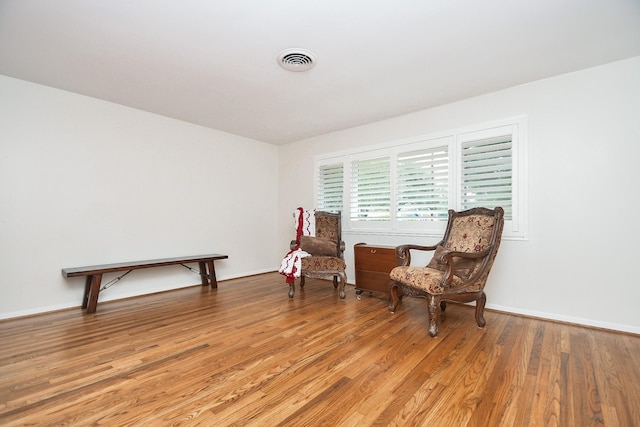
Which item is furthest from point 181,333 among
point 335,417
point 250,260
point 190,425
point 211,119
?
point 211,119

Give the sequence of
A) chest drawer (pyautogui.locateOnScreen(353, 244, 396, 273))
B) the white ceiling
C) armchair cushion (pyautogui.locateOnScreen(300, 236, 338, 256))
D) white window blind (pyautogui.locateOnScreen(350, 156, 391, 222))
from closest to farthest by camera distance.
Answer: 1. the white ceiling
2. chest drawer (pyautogui.locateOnScreen(353, 244, 396, 273))
3. armchair cushion (pyautogui.locateOnScreen(300, 236, 338, 256))
4. white window blind (pyautogui.locateOnScreen(350, 156, 391, 222))

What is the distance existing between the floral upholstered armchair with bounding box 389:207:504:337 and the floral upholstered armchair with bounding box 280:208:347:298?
34.9 inches

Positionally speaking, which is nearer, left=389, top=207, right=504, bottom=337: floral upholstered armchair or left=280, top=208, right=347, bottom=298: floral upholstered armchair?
left=389, top=207, right=504, bottom=337: floral upholstered armchair

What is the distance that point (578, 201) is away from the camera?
267cm

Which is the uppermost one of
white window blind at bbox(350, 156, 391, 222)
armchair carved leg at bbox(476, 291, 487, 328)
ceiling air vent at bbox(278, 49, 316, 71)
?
ceiling air vent at bbox(278, 49, 316, 71)

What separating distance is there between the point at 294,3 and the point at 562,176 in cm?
287

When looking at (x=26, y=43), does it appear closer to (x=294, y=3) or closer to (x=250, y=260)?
(x=294, y=3)

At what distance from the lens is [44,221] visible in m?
3.02

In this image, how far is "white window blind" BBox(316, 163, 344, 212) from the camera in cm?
456

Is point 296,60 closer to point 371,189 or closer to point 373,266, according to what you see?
point 371,189

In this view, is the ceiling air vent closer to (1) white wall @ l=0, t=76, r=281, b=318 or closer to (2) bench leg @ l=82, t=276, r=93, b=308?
(1) white wall @ l=0, t=76, r=281, b=318

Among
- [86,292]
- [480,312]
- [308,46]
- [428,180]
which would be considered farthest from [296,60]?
[86,292]

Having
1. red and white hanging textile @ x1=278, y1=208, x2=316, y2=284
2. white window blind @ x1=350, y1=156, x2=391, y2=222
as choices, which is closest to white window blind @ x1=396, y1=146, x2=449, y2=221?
white window blind @ x1=350, y1=156, x2=391, y2=222

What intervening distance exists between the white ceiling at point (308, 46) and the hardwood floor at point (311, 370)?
7.82 feet
